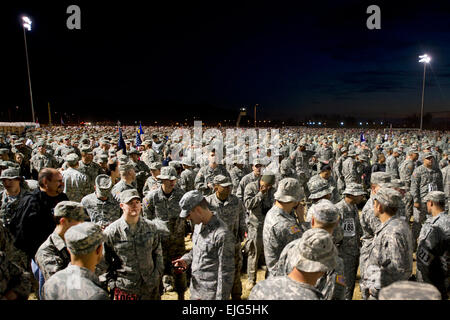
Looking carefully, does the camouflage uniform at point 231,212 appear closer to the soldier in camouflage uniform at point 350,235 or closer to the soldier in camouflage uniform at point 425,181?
the soldier in camouflage uniform at point 350,235

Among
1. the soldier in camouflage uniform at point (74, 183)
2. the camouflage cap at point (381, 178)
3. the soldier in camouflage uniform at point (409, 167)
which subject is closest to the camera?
the camouflage cap at point (381, 178)

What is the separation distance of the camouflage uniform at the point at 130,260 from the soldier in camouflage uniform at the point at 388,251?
2.65 metres

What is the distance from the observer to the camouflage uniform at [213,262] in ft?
10.6

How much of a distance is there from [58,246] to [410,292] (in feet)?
11.2

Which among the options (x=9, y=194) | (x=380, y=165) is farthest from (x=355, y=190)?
(x=380, y=165)

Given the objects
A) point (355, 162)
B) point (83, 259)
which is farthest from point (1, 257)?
point (355, 162)

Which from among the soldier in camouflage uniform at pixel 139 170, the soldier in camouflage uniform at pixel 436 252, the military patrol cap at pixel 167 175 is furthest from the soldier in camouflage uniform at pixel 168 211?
the soldier in camouflage uniform at pixel 436 252

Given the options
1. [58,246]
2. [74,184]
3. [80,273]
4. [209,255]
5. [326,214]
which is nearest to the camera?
[80,273]

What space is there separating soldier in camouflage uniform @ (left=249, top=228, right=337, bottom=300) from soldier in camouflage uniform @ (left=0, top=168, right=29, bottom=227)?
4714 millimetres

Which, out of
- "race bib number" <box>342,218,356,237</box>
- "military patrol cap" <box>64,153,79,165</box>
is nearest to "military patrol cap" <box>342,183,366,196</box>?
"race bib number" <box>342,218,356,237</box>

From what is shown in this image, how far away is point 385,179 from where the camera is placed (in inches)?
199

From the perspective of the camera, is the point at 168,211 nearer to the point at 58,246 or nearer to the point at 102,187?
the point at 102,187

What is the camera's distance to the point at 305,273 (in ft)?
6.87

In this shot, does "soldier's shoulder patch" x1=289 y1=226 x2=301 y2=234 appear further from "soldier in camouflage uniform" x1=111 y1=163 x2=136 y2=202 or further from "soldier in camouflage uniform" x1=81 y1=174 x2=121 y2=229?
"soldier in camouflage uniform" x1=111 y1=163 x2=136 y2=202
